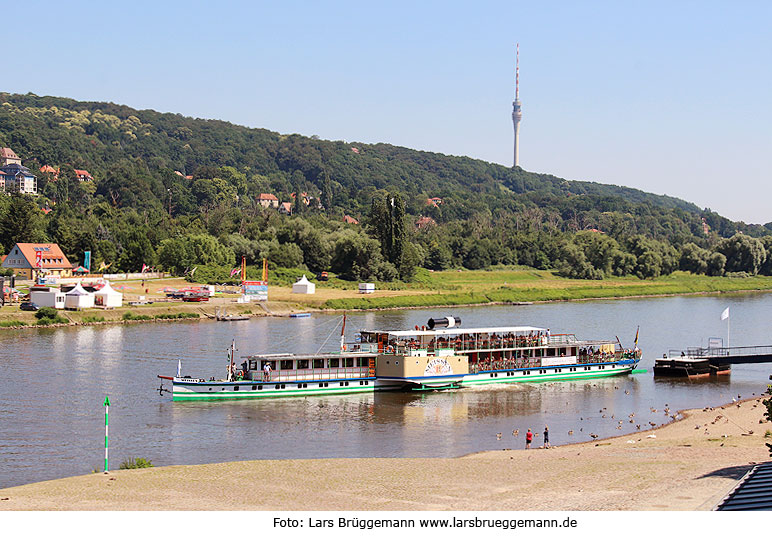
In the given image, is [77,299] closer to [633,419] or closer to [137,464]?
[137,464]

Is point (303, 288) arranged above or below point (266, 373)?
above

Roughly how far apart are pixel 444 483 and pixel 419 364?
26.1m

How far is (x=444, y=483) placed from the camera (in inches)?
1268

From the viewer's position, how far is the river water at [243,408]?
41031 mm

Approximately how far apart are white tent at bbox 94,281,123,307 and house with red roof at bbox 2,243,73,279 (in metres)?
22.1

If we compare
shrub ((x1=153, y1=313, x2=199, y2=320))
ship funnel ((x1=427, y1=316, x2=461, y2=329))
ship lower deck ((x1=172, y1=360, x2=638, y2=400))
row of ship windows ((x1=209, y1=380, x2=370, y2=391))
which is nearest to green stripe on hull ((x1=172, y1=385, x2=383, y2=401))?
ship lower deck ((x1=172, y1=360, x2=638, y2=400))

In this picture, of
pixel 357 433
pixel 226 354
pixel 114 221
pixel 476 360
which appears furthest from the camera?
pixel 114 221

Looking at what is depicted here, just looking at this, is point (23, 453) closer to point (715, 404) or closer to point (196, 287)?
point (715, 404)

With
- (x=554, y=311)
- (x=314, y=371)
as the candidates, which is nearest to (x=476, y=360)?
(x=314, y=371)

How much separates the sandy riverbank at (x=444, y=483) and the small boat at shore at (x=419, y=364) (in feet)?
57.4

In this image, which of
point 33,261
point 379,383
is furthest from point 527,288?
point 379,383

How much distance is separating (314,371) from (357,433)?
445 inches

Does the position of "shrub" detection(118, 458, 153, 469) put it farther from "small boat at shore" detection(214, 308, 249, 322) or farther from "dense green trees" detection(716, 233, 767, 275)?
"dense green trees" detection(716, 233, 767, 275)

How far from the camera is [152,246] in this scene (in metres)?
137
